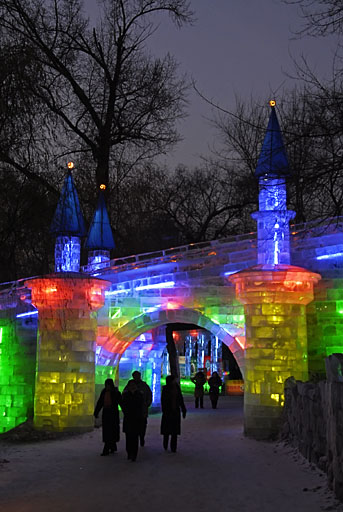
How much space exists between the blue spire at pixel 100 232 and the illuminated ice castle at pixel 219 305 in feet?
8.68

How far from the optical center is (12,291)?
58.5 ft

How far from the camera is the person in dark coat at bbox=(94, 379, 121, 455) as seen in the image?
10.4m

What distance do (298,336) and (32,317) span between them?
832cm

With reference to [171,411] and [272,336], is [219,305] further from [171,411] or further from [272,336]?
[171,411]

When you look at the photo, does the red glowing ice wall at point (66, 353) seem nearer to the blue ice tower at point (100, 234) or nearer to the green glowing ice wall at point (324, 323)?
the blue ice tower at point (100, 234)

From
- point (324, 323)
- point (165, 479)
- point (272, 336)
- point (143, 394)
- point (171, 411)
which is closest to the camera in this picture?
point (165, 479)

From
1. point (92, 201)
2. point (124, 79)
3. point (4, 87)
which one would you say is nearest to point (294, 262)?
point (92, 201)

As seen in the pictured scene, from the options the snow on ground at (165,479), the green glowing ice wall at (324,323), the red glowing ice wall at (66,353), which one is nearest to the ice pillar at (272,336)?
the green glowing ice wall at (324,323)

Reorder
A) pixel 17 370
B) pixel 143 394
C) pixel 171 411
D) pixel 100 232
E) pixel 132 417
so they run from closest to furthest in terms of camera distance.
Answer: pixel 132 417, pixel 171 411, pixel 143 394, pixel 17 370, pixel 100 232

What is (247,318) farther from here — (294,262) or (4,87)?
(4,87)

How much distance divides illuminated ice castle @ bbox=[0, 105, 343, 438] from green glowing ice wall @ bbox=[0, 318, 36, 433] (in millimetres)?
1113

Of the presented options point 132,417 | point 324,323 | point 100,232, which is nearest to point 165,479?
point 132,417

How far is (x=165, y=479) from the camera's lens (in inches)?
323

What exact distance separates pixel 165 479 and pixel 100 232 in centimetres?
1253
